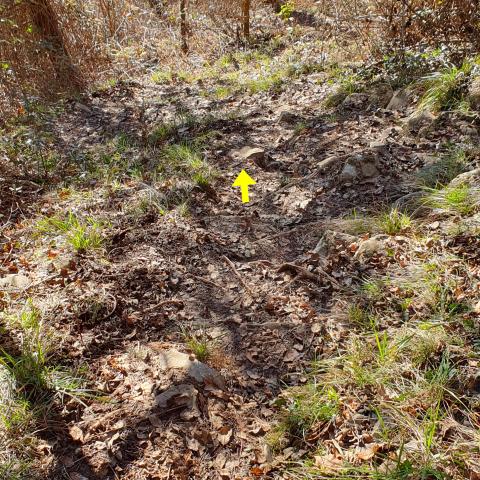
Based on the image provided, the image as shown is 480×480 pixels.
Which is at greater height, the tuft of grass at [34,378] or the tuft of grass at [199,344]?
the tuft of grass at [34,378]

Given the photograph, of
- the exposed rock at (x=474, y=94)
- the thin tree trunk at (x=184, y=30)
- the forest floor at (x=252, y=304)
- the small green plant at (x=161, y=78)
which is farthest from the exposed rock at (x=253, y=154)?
the thin tree trunk at (x=184, y=30)

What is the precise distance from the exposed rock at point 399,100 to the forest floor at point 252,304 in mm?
161

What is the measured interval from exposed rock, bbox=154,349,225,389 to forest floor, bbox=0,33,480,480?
1 centimetres

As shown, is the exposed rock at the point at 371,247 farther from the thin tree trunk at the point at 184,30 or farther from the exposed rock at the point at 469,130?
the thin tree trunk at the point at 184,30

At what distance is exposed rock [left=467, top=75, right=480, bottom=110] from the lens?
4.83 meters

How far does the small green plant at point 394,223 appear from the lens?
365 cm

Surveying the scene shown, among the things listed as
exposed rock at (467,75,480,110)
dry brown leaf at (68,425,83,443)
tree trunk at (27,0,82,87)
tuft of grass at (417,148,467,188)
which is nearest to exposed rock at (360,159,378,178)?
tuft of grass at (417,148,467,188)

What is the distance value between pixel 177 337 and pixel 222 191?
2.28 metres

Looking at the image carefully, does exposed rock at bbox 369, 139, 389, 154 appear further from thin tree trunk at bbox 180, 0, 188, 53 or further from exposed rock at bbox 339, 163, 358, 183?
thin tree trunk at bbox 180, 0, 188, 53

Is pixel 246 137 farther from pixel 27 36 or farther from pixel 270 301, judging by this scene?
pixel 27 36

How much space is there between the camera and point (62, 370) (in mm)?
2793

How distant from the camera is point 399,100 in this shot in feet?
18.9

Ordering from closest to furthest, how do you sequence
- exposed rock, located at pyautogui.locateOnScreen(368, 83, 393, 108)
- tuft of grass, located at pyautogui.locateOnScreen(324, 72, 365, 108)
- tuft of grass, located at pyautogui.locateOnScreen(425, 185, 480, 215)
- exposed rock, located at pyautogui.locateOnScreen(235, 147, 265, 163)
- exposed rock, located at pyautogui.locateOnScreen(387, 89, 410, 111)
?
tuft of grass, located at pyautogui.locateOnScreen(425, 185, 480, 215) → exposed rock, located at pyautogui.locateOnScreen(235, 147, 265, 163) → exposed rock, located at pyautogui.locateOnScreen(387, 89, 410, 111) → exposed rock, located at pyautogui.locateOnScreen(368, 83, 393, 108) → tuft of grass, located at pyautogui.locateOnScreen(324, 72, 365, 108)

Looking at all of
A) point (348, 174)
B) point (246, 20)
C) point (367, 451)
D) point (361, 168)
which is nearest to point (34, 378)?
point (367, 451)
